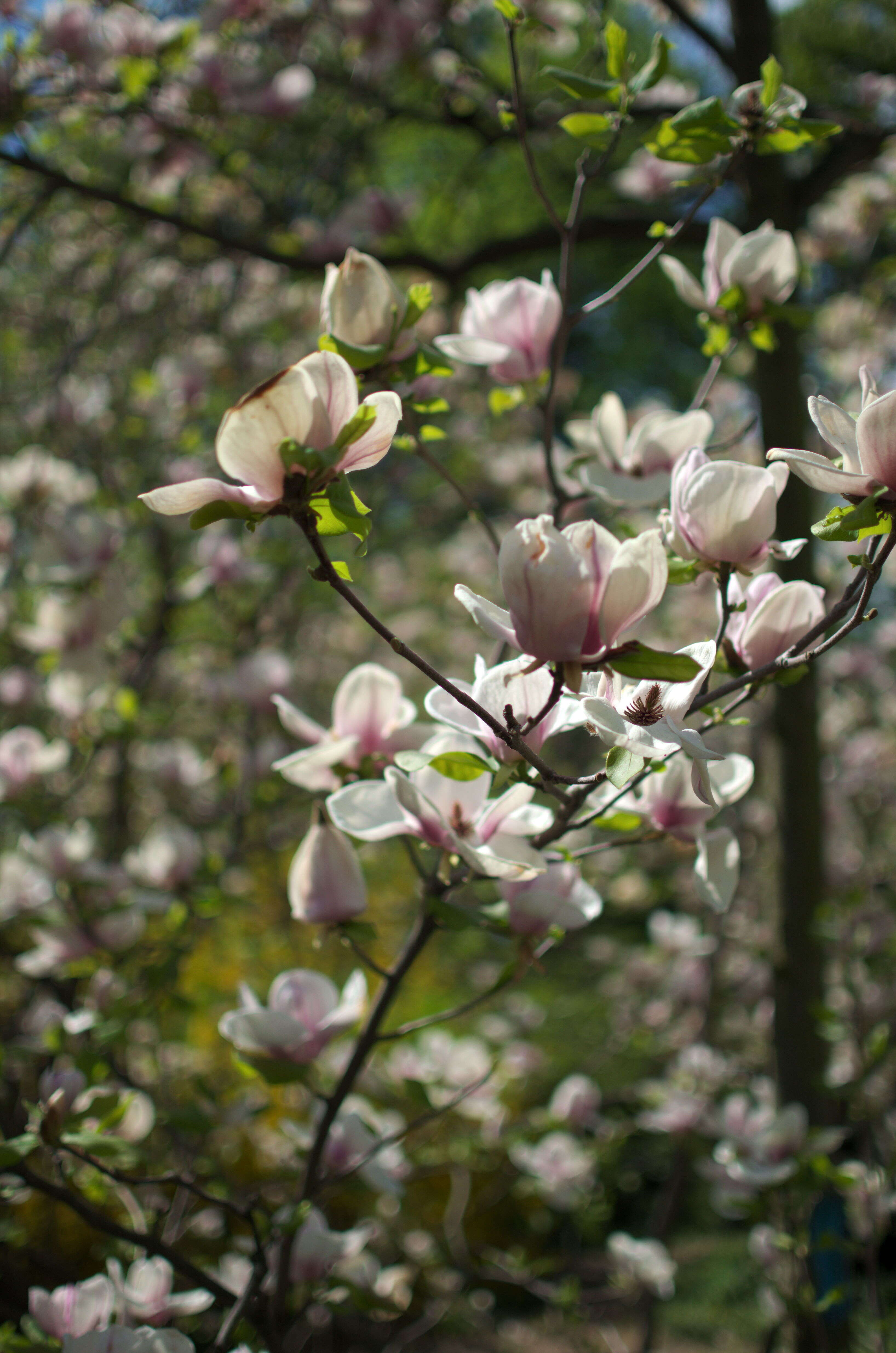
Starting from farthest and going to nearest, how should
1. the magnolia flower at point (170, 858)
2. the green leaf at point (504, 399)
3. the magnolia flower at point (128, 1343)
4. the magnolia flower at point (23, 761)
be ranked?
the magnolia flower at point (23, 761)
the magnolia flower at point (170, 858)
the green leaf at point (504, 399)
the magnolia flower at point (128, 1343)

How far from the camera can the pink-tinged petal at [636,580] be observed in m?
0.52

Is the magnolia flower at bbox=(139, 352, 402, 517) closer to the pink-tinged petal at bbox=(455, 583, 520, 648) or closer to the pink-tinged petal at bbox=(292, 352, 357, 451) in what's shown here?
the pink-tinged petal at bbox=(292, 352, 357, 451)

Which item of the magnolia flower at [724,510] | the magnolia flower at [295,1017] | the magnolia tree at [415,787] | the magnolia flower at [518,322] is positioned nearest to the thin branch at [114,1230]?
the magnolia tree at [415,787]

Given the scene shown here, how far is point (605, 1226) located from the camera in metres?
3.71

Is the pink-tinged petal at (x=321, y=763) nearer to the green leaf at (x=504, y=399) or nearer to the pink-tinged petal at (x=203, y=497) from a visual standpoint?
the pink-tinged petal at (x=203, y=497)

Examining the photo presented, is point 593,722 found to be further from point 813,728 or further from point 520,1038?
point 520,1038

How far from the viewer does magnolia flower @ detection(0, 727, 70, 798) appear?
1467mm

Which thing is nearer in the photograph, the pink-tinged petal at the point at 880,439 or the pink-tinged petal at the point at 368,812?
the pink-tinged petal at the point at 880,439

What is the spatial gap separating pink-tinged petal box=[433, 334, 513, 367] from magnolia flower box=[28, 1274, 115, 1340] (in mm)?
897

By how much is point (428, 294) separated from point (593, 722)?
0.42 metres

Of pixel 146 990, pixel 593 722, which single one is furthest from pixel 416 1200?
pixel 593 722

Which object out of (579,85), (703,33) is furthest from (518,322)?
(703,33)

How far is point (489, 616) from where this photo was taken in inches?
21.0

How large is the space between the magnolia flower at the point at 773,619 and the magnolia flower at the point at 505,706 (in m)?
0.15
